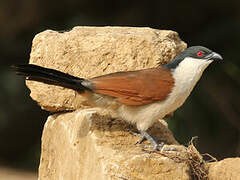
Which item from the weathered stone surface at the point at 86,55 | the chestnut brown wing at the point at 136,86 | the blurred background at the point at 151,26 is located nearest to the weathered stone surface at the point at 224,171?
the chestnut brown wing at the point at 136,86

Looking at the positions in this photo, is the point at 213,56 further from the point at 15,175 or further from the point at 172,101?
the point at 15,175

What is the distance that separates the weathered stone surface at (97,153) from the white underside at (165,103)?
11 cm

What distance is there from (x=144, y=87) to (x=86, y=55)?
0.60m

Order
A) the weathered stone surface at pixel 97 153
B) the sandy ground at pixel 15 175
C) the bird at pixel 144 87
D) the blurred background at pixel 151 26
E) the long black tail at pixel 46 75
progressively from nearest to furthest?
the weathered stone surface at pixel 97 153
the long black tail at pixel 46 75
the bird at pixel 144 87
the sandy ground at pixel 15 175
the blurred background at pixel 151 26

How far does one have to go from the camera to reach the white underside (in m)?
3.37

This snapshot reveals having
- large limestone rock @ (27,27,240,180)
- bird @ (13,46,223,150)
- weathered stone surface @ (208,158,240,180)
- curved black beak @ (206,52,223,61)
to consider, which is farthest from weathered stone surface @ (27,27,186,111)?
weathered stone surface @ (208,158,240,180)

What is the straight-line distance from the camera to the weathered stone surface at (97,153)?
9.60ft

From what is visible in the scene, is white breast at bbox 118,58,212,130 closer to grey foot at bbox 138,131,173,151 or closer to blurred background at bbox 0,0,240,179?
grey foot at bbox 138,131,173,151

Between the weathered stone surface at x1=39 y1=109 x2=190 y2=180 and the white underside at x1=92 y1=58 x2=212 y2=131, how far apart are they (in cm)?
11

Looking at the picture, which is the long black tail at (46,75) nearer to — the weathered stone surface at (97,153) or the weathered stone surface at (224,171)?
the weathered stone surface at (97,153)

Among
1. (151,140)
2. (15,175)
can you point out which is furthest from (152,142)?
(15,175)

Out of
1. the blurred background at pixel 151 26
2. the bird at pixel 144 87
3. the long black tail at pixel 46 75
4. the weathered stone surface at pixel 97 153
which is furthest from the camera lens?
the blurred background at pixel 151 26

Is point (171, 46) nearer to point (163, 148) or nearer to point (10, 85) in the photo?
point (163, 148)

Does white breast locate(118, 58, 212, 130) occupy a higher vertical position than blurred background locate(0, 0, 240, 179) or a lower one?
higher
